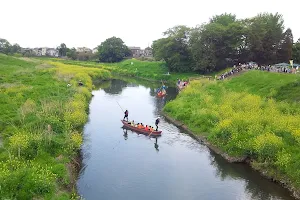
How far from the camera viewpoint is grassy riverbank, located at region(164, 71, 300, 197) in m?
24.2

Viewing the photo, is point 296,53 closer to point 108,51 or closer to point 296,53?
point 296,53

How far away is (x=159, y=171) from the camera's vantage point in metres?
25.2

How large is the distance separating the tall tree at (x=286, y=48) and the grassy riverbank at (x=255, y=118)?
26615mm

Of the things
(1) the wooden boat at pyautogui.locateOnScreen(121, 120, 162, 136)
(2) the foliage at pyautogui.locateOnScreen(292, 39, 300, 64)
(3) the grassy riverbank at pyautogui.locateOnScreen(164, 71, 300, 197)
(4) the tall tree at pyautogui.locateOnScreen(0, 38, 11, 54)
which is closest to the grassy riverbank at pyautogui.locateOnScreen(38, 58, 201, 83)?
(2) the foliage at pyautogui.locateOnScreen(292, 39, 300, 64)

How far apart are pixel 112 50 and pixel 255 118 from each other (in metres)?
106

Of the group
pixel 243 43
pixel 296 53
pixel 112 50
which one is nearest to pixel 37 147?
pixel 243 43

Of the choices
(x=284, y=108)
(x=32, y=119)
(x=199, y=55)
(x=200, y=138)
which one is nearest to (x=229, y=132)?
(x=200, y=138)

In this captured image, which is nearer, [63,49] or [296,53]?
[296,53]

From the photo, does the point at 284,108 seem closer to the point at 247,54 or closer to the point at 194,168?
the point at 194,168

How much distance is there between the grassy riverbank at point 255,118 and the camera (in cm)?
2419

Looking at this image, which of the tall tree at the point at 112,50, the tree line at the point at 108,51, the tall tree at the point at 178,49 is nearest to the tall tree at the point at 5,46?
the tree line at the point at 108,51

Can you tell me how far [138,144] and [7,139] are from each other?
503 inches

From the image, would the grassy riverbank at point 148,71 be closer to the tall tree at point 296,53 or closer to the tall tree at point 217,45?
the tall tree at point 217,45

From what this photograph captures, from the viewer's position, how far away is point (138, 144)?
31.7 m
